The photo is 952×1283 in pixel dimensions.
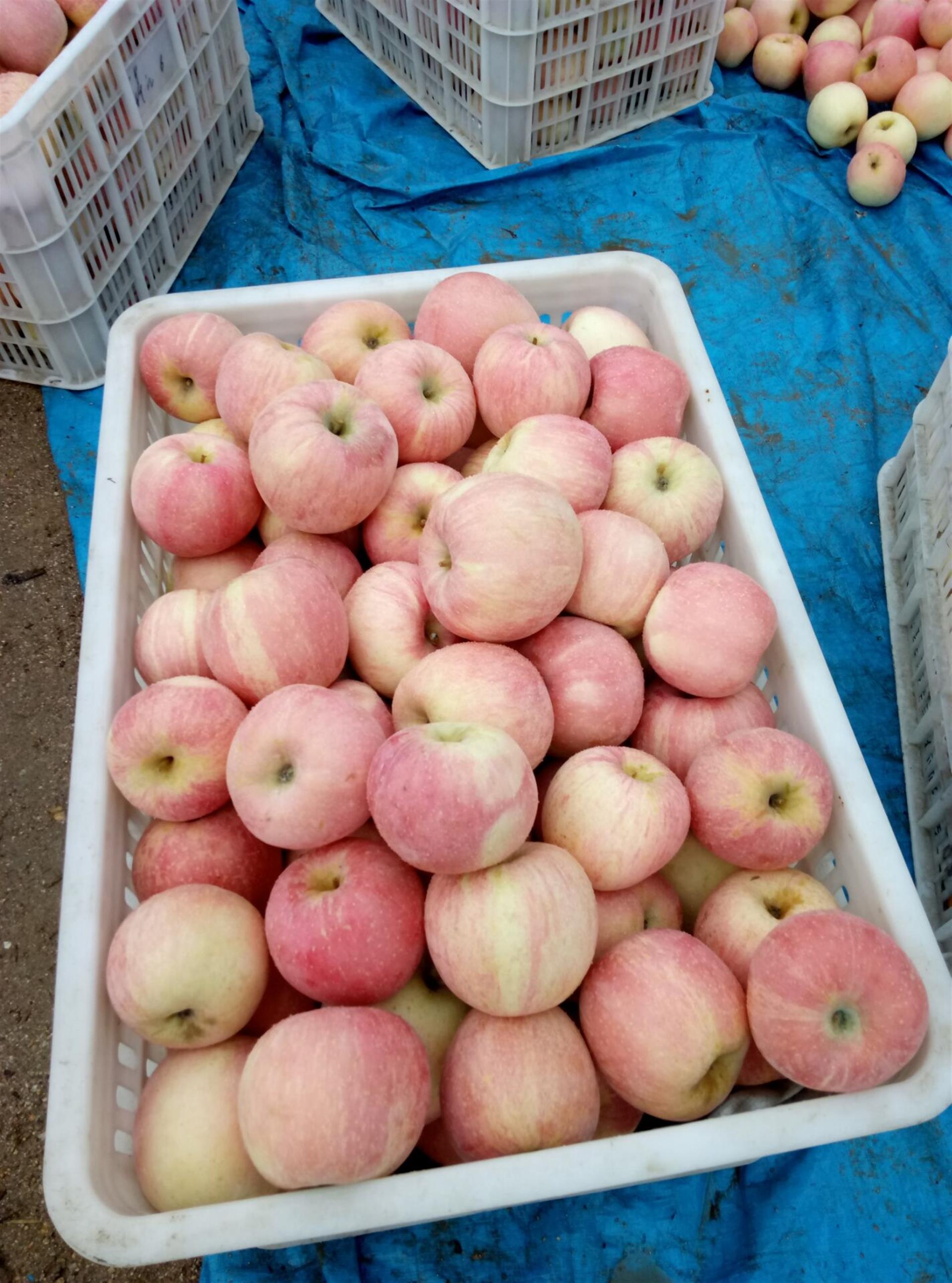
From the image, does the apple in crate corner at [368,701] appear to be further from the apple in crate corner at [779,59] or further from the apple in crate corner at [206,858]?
the apple in crate corner at [779,59]

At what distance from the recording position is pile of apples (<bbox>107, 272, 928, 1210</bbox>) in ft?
2.66

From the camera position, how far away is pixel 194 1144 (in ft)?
2.73

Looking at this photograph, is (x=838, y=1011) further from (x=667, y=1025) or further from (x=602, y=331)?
(x=602, y=331)

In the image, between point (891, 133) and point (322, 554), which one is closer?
point (322, 554)

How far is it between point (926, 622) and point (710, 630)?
2.41 ft

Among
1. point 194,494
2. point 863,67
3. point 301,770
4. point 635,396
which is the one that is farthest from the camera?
point 863,67

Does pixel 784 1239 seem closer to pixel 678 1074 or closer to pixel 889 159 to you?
pixel 678 1074

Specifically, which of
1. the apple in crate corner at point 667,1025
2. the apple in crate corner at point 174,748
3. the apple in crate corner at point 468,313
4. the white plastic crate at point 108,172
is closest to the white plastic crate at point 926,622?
the apple in crate corner at point 667,1025

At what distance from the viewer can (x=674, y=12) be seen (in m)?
2.10

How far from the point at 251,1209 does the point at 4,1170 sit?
0.79m

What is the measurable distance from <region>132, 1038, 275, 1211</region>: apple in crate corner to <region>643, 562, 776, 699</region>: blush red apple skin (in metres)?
0.61

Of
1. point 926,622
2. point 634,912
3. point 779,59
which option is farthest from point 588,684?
point 779,59

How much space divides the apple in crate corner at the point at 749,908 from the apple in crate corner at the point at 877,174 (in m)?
1.84

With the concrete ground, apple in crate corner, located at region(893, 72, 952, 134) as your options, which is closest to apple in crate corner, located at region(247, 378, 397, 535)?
the concrete ground
